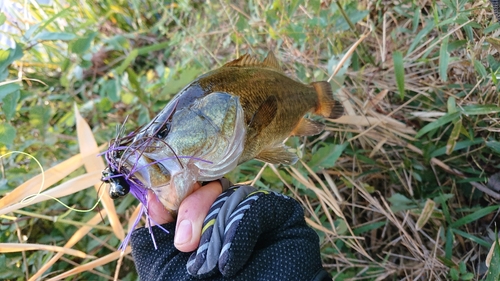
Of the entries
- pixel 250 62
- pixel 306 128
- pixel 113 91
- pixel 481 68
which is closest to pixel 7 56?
pixel 113 91

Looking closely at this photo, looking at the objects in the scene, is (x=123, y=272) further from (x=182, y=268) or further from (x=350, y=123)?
(x=350, y=123)

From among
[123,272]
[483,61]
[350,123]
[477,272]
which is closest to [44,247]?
[123,272]

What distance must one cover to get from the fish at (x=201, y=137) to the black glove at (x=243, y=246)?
5.1 inches

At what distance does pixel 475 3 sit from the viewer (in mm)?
1757

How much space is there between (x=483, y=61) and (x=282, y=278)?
1356 mm

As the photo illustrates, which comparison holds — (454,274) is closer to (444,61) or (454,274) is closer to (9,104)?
(444,61)

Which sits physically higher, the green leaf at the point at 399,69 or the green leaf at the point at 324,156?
the green leaf at the point at 399,69

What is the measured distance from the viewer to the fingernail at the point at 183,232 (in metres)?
1.22

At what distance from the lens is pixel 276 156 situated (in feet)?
4.93

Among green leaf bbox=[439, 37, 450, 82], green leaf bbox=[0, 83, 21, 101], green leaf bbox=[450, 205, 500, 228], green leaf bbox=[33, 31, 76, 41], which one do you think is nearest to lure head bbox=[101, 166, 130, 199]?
green leaf bbox=[0, 83, 21, 101]

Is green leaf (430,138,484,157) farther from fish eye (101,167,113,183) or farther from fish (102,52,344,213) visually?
fish eye (101,167,113,183)

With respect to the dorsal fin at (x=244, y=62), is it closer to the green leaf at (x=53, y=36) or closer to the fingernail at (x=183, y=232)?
the fingernail at (x=183, y=232)

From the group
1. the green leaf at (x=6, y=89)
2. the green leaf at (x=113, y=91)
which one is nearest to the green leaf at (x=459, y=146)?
the green leaf at (x=113, y=91)

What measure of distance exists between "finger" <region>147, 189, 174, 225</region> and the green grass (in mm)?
548
